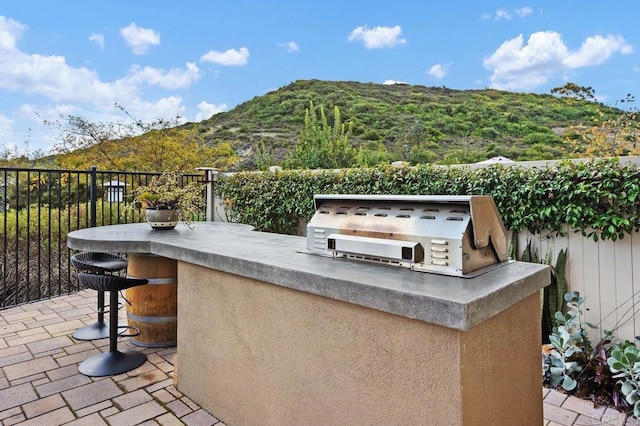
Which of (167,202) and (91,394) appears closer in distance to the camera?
(91,394)

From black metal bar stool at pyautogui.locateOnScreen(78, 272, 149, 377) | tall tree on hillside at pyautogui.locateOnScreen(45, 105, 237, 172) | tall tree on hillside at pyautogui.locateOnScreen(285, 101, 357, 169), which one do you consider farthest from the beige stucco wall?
tall tree on hillside at pyautogui.locateOnScreen(45, 105, 237, 172)

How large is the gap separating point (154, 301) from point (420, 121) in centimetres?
1450

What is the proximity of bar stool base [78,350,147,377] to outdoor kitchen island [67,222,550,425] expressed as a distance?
2.30 feet

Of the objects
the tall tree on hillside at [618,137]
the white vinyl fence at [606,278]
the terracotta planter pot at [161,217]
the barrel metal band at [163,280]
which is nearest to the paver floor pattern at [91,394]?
the barrel metal band at [163,280]

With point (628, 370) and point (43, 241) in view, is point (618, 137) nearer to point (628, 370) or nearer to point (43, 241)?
point (628, 370)

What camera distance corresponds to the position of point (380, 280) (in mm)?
1260

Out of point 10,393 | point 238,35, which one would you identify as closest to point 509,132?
point 238,35

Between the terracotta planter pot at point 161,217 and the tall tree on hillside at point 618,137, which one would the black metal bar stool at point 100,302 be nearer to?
the terracotta planter pot at point 161,217

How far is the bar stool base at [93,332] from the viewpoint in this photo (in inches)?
120

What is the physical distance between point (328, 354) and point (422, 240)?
1.82ft

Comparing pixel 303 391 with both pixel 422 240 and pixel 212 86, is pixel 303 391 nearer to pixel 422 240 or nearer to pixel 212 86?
pixel 422 240

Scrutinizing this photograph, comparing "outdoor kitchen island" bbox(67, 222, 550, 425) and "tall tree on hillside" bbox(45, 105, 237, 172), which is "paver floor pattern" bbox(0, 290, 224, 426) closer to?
"outdoor kitchen island" bbox(67, 222, 550, 425)

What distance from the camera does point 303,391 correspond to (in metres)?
1.52

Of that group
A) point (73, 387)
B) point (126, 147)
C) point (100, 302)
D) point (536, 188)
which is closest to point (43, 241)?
point (100, 302)
